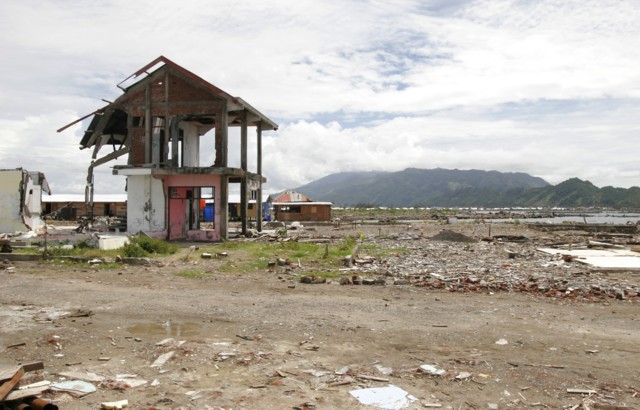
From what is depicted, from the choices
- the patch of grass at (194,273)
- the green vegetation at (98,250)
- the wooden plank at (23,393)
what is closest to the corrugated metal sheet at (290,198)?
the green vegetation at (98,250)

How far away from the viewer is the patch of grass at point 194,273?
1490 centimetres

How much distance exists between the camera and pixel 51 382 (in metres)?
6.07

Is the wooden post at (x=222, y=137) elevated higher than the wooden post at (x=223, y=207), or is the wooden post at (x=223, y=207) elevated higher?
the wooden post at (x=222, y=137)

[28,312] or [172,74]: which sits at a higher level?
[172,74]

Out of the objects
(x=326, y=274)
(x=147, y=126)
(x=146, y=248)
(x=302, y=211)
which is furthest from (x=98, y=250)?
(x=302, y=211)

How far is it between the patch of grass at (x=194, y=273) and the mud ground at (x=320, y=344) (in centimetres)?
185

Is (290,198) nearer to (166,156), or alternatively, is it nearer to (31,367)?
(166,156)

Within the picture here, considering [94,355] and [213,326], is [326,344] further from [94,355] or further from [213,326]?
[94,355]

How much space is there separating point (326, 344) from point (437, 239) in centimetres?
2409

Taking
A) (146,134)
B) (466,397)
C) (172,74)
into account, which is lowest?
(466,397)

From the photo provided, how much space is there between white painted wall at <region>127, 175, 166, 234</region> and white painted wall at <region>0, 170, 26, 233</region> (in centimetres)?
559

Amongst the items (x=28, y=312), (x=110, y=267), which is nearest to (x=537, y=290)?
(x=28, y=312)

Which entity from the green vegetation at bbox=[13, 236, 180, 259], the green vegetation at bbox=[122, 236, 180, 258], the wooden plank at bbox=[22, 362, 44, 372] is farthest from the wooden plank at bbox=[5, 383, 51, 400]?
the green vegetation at bbox=[122, 236, 180, 258]

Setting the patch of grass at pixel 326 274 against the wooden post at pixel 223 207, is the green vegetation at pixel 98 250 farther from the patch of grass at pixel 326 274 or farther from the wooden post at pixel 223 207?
the patch of grass at pixel 326 274
